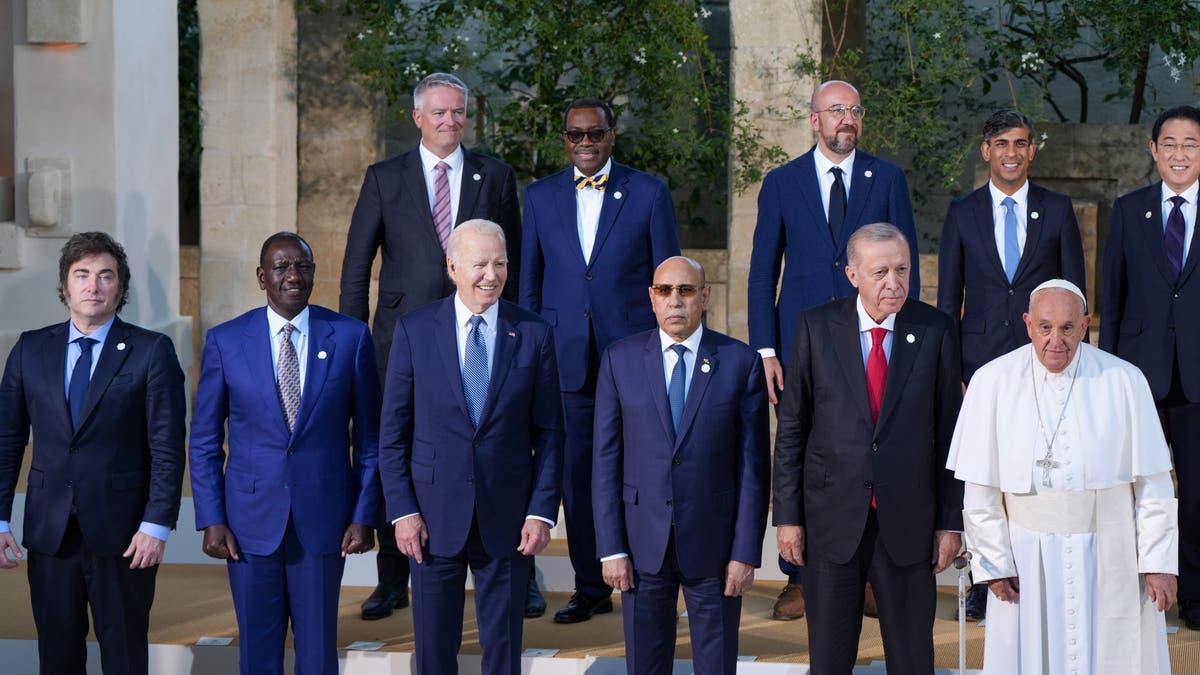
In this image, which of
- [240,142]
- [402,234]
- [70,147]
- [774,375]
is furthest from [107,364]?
[240,142]

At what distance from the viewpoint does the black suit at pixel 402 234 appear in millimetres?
5309

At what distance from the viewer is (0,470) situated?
178 inches

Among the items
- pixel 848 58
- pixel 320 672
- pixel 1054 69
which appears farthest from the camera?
pixel 1054 69

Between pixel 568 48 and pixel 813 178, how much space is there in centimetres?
431

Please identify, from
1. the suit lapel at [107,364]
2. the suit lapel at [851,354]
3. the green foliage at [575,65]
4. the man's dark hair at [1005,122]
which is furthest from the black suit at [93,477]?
the green foliage at [575,65]

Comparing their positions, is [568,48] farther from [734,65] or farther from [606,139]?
[606,139]

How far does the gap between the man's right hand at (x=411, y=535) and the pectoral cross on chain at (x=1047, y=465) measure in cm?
168

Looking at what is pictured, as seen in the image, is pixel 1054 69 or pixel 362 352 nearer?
pixel 362 352

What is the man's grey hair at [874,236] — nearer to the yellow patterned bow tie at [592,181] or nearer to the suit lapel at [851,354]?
the suit lapel at [851,354]

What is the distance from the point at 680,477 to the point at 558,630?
46.5 inches

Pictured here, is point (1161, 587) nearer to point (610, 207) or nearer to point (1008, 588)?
point (1008, 588)

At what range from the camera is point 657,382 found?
4.38m

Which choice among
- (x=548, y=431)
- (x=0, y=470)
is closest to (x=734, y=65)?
(x=548, y=431)

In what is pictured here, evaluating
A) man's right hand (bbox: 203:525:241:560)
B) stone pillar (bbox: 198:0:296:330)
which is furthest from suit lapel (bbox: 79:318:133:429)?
stone pillar (bbox: 198:0:296:330)
